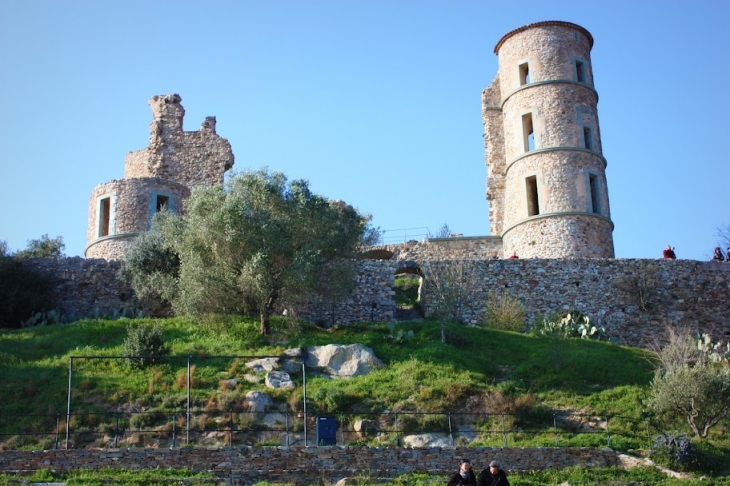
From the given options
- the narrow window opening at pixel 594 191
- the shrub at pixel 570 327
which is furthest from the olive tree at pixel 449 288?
the narrow window opening at pixel 594 191

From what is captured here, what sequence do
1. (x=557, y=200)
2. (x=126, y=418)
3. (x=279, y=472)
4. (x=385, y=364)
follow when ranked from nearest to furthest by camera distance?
A: (x=279, y=472) → (x=126, y=418) → (x=385, y=364) → (x=557, y=200)

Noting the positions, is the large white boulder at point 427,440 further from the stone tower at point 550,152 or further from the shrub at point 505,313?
the stone tower at point 550,152

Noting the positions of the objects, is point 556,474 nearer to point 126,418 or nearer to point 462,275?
point 126,418

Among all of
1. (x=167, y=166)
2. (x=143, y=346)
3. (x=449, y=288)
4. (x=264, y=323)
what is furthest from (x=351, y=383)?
(x=167, y=166)

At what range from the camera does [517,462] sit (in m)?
23.8

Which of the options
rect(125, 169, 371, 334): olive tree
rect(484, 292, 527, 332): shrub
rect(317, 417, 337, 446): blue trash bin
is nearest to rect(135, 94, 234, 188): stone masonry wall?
rect(125, 169, 371, 334): olive tree

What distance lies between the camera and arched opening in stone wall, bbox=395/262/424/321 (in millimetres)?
37188

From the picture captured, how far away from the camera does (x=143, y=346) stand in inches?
1171

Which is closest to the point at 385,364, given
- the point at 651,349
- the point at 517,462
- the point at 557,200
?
the point at 517,462

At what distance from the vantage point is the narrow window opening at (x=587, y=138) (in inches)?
1694

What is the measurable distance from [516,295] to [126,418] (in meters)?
15.9

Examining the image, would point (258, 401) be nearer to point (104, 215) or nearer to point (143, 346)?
point (143, 346)

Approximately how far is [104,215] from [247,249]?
10968mm

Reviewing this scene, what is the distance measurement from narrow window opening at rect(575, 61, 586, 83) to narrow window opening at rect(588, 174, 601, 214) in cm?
439
